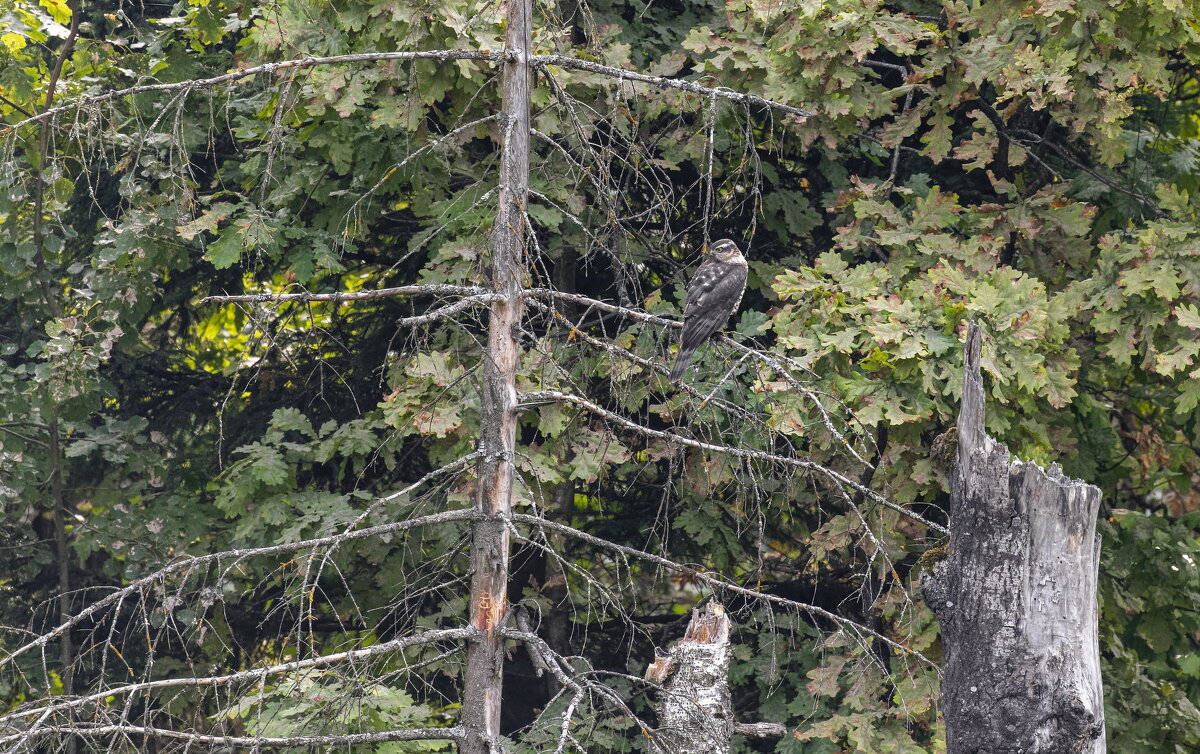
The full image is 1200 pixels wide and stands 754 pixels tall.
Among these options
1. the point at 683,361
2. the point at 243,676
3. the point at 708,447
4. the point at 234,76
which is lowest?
the point at 243,676

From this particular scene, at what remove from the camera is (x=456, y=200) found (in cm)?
601

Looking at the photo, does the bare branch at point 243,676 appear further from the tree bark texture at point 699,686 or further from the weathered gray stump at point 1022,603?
the weathered gray stump at point 1022,603

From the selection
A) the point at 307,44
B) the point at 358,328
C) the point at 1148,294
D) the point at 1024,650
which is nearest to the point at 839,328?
the point at 1148,294

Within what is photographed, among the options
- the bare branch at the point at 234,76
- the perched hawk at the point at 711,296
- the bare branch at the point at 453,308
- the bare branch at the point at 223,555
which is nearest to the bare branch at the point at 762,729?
the bare branch at the point at 223,555

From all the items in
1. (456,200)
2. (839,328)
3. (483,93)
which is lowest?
(839,328)

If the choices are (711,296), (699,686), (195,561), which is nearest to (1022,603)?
(699,686)

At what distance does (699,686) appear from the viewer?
180 inches

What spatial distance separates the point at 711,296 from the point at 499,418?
1.75m

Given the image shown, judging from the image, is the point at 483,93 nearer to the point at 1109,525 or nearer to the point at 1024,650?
the point at 1024,650

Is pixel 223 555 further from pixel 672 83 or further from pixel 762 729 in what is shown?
pixel 672 83

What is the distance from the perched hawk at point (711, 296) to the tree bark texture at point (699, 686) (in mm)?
1240

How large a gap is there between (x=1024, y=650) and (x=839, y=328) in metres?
2.00

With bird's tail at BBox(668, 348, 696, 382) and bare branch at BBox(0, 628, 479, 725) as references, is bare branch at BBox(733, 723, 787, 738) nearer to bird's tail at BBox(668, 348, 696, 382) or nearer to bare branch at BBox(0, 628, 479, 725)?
bare branch at BBox(0, 628, 479, 725)

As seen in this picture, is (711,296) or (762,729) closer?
(762,729)
